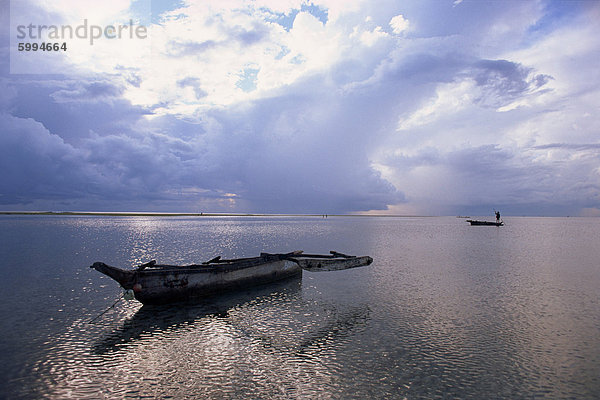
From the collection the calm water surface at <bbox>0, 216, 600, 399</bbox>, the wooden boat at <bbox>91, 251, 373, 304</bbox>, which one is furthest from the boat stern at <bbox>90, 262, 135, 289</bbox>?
the calm water surface at <bbox>0, 216, 600, 399</bbox>

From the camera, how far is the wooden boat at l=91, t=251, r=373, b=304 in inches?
631

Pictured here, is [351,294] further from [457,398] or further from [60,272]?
[60,272]

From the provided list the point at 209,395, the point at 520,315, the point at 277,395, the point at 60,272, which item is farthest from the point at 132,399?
the point at 60,272

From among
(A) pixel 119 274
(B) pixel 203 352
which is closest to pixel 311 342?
(B) pixel 203 352

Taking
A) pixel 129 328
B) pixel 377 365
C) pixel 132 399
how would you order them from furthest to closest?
pixel 129 328, pixel 377 365, pixel 132 399

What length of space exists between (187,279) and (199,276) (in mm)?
697

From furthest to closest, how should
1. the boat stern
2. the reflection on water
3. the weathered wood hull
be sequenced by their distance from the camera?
the weathered wood hull
the boat stern
the reflection on water

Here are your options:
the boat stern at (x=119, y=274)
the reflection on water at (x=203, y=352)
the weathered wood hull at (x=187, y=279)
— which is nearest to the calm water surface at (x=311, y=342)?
the reflection on water at (x=203, y=352)

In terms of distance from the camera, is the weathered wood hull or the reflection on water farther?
the weathered wood hull

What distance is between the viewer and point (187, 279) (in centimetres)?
1767

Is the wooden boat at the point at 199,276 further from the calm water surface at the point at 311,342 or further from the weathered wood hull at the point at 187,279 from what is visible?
the calm water surface at the point at 311,342

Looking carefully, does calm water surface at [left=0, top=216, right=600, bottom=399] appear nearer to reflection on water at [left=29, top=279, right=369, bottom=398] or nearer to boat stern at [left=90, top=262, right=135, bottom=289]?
reflection on water at [left=29, top=279, right=369, bottom=398]

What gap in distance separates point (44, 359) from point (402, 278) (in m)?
21.2

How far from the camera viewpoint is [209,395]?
335 inches
